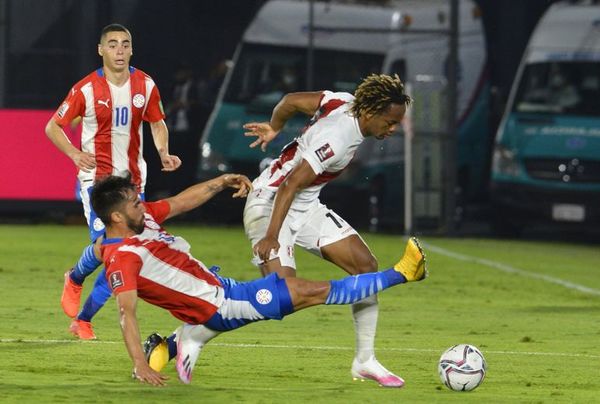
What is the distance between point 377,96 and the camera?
943 cm

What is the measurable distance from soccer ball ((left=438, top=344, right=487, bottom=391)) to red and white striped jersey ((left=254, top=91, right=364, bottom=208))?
1329mm

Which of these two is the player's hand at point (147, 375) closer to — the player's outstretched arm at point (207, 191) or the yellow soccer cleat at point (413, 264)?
the player's outstretched arm at point (207, 191)

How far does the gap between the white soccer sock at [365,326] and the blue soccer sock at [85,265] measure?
7.44 ft

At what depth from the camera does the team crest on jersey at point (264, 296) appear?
29.4 ft

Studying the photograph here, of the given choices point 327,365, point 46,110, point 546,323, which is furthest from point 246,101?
point 327,365

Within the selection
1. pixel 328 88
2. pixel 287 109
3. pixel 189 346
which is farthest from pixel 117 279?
pixel 328 88

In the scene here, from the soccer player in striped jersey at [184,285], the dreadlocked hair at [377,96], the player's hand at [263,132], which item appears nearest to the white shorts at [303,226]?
the player's hand at [263,132]

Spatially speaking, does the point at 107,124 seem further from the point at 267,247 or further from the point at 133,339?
the point at 133,339

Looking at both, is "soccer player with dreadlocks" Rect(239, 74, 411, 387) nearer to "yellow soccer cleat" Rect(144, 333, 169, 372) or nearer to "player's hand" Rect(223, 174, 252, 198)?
"player's hand" Rect(223, 174, 252, 198)

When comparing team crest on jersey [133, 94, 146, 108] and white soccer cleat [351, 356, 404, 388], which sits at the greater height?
team crest on jersey [133, 94, 146, 108]

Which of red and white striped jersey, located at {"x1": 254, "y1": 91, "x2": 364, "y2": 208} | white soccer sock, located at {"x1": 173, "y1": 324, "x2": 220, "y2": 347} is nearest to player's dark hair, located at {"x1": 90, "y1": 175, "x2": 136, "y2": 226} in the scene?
white soccer sock, located at {"x1": 173, "y1": 324, "x2": 220, "y2": 347}

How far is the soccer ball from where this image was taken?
9016 millimetres

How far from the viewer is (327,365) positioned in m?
10.2

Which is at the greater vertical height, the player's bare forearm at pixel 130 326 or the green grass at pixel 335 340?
the player's bare forearm at pixel 130 326
